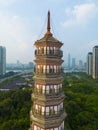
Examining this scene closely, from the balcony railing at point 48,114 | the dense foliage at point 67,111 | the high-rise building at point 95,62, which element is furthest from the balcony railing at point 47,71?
the high-rise building at point 95,62

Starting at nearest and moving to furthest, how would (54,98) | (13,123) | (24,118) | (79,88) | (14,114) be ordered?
(54,98) < (13,123) < (24,118) < (14,114) < (79,88)

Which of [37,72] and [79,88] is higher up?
[37,72]

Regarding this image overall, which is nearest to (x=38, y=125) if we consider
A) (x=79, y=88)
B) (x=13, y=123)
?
(x=13, y=123)

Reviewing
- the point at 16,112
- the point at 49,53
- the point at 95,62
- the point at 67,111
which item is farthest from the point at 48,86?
the point at 95,62

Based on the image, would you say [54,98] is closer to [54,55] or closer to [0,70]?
[54,55]

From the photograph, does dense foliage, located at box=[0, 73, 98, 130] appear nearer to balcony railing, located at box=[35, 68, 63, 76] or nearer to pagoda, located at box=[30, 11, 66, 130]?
pagoda, located at box=[30, 11, 66, 130]

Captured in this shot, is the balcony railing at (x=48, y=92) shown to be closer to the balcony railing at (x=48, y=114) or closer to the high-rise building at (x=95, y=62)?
the balcony railing at (x=48, y=114)

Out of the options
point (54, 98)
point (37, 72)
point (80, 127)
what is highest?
point (37, 72)

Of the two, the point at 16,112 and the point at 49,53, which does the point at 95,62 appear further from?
the point at 49,53
